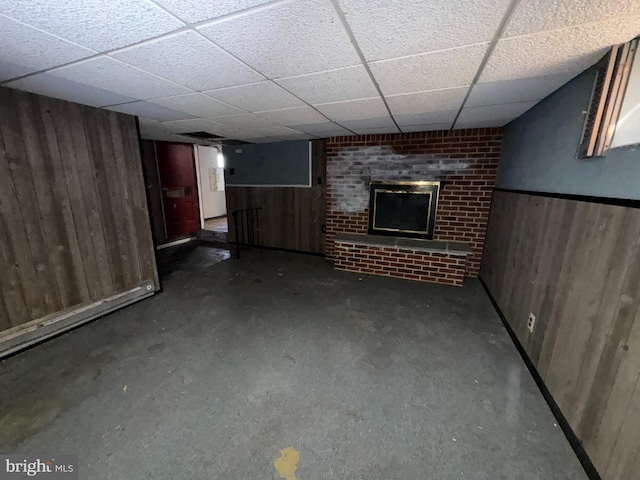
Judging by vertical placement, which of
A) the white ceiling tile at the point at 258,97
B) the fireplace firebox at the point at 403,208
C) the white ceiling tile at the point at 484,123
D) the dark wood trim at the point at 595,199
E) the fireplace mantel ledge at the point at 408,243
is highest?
the white ceiling tile at the point at 484,123

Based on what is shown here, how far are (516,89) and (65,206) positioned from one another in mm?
4242

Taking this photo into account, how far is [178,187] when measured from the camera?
5.93 metres

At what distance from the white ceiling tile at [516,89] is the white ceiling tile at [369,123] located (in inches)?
36.5

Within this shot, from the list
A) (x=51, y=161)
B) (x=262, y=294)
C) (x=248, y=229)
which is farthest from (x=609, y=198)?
(x=248, y=229)

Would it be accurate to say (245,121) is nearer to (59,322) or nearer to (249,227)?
(249,227)

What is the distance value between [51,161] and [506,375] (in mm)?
4390

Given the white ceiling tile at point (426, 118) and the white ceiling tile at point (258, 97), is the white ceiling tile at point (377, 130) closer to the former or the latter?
the white ceiling tile at point (426, 118)

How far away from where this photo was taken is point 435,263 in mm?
3689

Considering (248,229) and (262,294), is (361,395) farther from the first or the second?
(248,229)

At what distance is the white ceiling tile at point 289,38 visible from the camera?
3.71 feet

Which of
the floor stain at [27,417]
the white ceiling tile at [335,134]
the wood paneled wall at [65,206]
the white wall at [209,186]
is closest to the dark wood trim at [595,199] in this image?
the white ceiling tile at [335,134]

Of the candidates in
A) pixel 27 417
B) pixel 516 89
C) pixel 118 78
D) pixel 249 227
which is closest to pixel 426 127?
pixel 516 89

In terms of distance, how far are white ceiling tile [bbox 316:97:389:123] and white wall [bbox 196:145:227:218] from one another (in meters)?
5.60

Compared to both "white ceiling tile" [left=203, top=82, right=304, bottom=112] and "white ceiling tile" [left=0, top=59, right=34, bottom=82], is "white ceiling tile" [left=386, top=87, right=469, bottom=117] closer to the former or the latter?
"white ceiling tile" [left=203, top=82, right=304, bottom=112]
